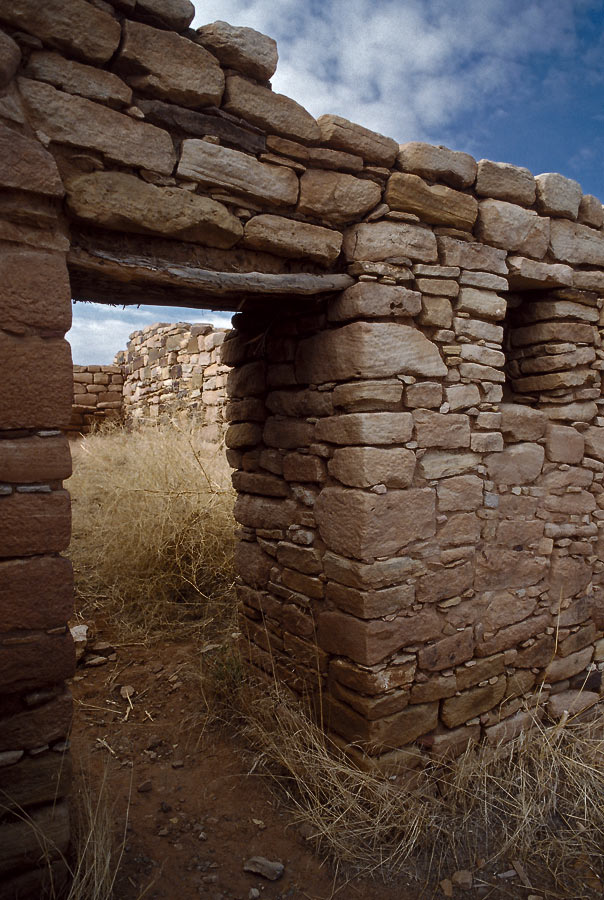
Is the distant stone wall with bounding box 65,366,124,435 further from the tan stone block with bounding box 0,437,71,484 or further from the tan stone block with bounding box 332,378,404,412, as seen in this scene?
the tan stone block with bounding box 0,437,71,484

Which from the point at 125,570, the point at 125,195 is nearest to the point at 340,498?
the point at 125,195

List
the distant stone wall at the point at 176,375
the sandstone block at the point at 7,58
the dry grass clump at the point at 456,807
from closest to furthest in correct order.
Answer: the sandstone block at the point at 7,58 → the dry grass clump at the point at 456,807 → the distant stone wall at the point at 176,375

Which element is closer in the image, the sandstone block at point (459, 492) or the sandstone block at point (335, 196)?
the sandstone block at point (335, 196)

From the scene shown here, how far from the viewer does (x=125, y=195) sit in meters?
1.91

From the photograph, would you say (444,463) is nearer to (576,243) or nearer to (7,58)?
(576,243)

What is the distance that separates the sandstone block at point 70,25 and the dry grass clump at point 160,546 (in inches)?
130

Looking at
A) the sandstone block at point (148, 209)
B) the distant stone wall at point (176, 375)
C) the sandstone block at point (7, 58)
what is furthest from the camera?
the distant stone wall at point (176, 375)

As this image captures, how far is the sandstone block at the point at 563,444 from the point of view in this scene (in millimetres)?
3070

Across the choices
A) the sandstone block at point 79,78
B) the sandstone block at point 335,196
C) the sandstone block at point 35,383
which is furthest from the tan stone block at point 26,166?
the sandstone block at point 335,196

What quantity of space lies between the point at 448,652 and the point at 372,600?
22.7 inches

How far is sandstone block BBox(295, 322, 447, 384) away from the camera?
242cm

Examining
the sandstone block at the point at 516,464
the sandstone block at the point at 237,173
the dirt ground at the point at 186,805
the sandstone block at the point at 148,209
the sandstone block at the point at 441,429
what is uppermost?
the sandstone block at the point at 237,173

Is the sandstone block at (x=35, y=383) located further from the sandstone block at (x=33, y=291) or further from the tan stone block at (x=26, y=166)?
the tan stone block at (x=26, y=166)

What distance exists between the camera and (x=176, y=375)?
8727mm
